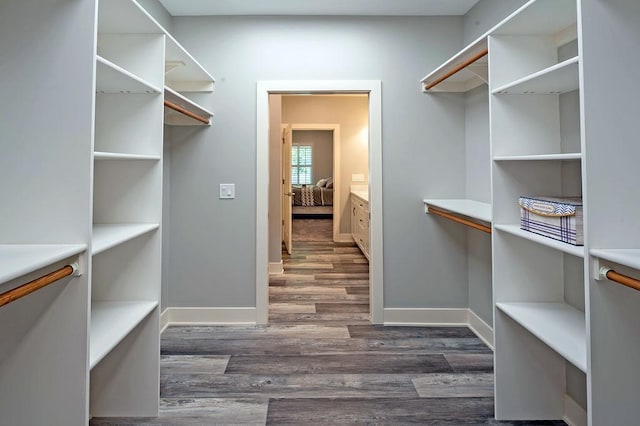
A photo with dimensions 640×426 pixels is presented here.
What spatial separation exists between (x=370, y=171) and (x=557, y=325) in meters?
1.81

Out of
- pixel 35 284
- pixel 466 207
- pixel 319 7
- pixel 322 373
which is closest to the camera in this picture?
pixel 35 284

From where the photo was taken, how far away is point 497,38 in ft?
6.15

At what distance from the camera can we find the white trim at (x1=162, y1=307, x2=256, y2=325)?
123 inches

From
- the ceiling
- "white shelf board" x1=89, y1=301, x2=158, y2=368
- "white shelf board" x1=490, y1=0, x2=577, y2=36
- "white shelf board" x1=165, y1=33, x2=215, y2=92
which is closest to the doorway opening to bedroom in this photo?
the ceiling

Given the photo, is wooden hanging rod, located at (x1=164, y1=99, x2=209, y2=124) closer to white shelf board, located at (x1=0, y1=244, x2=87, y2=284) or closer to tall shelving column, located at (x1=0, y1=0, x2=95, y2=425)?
tall shelving column, located at (x1=0, y1=0, x2=95, y2=425)

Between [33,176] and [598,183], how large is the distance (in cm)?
186

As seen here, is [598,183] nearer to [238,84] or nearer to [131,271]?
[131,271]

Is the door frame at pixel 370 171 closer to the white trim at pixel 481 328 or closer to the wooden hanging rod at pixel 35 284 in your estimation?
the white trim at pixel 481 328

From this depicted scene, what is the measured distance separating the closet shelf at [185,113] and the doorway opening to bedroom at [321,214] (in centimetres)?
128

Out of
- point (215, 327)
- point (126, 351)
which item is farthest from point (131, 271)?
point (215, 327)

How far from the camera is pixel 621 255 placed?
117 cm

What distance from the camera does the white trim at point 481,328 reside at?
8.93 feet

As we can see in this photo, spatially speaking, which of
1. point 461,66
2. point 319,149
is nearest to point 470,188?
point 461,66

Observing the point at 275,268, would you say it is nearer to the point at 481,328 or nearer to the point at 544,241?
the point at 481,328
